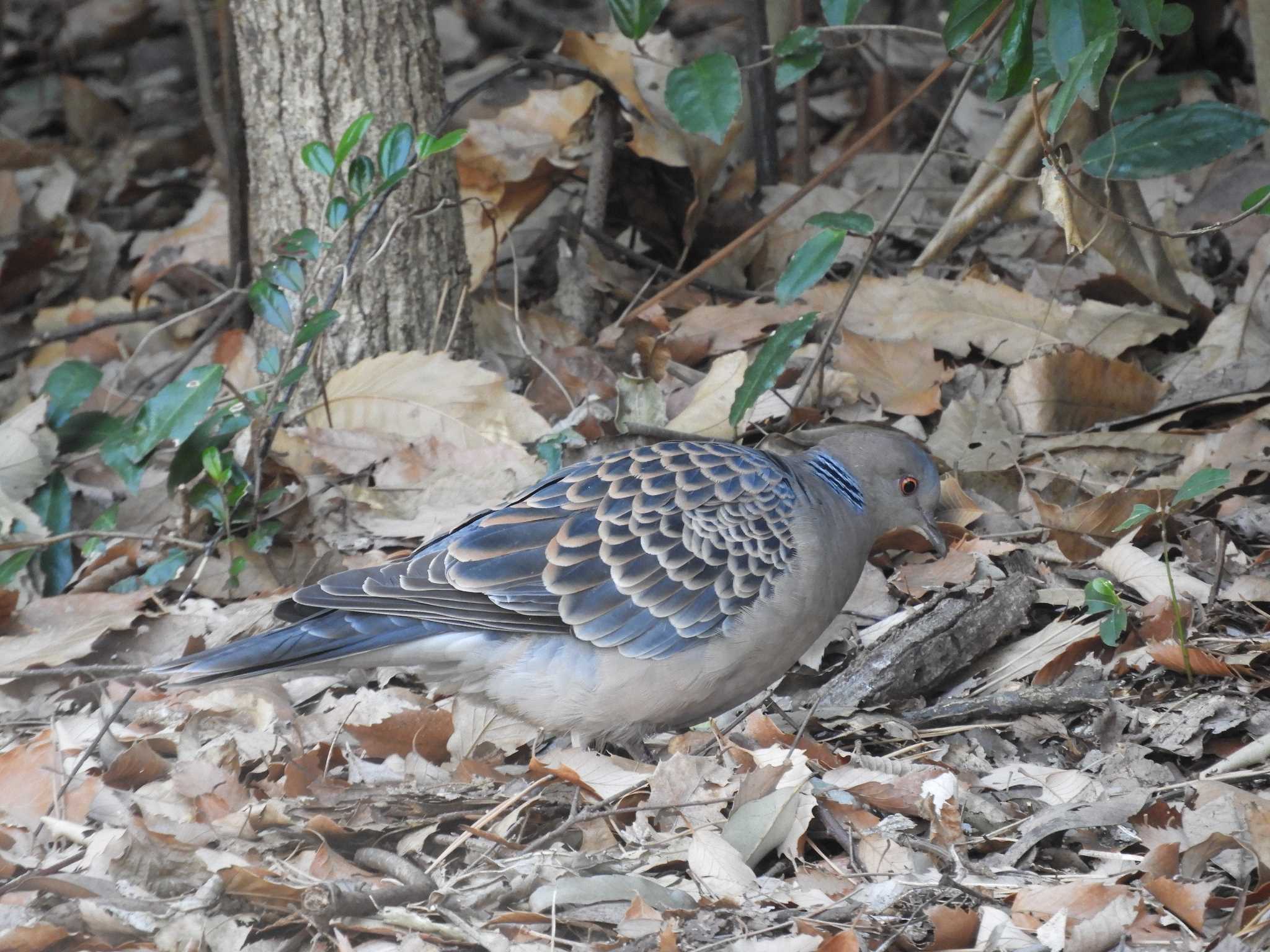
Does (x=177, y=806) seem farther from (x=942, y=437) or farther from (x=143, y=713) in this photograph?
(x=942, y=437)

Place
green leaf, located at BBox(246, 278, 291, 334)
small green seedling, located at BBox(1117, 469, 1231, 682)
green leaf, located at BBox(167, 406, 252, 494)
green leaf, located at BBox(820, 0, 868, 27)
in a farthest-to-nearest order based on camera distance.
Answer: green leaf, located at BBox(167, 406, 252, 494) → green leaf, located at BBox(246, 278, 291, 334) → green leaf, located at BBox(820, 0, 868, 27) → small green seedling, located at BBox(1117, 469, 1231, 682)

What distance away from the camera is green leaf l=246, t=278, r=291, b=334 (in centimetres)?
464

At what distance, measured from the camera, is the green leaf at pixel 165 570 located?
4.70m

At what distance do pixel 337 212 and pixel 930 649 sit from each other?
2378 mm

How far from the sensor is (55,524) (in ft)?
16.5

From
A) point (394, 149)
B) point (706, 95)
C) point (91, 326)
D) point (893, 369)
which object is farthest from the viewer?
point (91, 326)

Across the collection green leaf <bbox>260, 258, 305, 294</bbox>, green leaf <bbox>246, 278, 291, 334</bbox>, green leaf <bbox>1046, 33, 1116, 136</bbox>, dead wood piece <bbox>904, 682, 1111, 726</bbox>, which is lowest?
dead wood piece <bbox>904, 682, 1111, 726</bbox>

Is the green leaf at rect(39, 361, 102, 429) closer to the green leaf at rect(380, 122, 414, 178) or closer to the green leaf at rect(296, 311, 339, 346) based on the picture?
the green leaf at rect(296, 311, 339, 346)

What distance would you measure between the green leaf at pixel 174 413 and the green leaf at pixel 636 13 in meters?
1.80

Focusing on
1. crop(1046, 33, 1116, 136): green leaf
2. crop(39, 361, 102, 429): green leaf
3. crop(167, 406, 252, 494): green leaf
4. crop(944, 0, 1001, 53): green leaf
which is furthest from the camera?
crop(39, 361, 102, 429): green leaf

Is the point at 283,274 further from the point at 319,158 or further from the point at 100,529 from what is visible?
the point at 100,529

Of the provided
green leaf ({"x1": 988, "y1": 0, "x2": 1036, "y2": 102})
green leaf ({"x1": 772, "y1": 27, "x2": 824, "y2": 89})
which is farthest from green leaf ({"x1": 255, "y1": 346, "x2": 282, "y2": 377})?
green leaf ({"x1": 988, "y1": 0, "x2": 1036, "y2": 102})

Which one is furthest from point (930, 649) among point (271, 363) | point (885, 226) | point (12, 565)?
point (12, 565)

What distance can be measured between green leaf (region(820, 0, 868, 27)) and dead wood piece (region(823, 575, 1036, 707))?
1.77m
